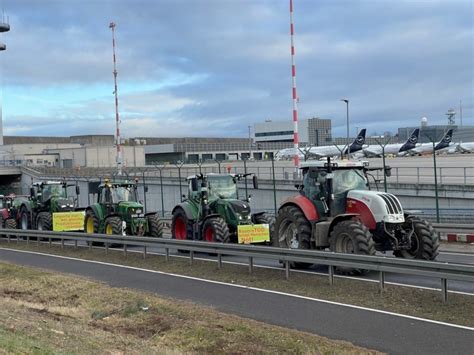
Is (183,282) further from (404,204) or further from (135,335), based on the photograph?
(404,204)

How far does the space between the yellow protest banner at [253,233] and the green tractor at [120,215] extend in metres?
6.31

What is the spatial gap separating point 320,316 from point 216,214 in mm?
8678

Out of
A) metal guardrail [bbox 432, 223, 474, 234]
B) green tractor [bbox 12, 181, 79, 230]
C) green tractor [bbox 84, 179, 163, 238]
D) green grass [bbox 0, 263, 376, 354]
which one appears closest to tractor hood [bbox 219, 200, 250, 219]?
green tractor [bbox 84, 179, 163, 238]

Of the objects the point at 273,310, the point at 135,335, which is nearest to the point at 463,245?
the point at 273,310

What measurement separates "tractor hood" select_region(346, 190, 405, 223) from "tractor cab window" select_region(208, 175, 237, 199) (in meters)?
5.83

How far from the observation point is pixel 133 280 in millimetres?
13406

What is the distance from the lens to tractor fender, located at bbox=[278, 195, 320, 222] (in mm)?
13609

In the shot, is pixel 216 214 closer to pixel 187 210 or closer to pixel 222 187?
pixel 222 187

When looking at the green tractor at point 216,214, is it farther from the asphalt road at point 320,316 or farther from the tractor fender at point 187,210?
the asphalt road at point 320,316

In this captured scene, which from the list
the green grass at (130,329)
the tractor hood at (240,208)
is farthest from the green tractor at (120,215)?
the green grass at (130,329)

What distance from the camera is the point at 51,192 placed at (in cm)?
2736

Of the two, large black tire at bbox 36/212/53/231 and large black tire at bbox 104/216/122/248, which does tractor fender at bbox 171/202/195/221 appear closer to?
large black tire at bbox 104/216/122/248

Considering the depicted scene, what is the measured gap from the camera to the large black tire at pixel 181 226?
1824 centimetres

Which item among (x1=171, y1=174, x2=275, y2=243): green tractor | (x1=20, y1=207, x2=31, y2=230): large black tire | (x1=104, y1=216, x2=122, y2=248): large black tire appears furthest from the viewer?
(x1=20, y1=207, x2=31, y2=230): large black tire
